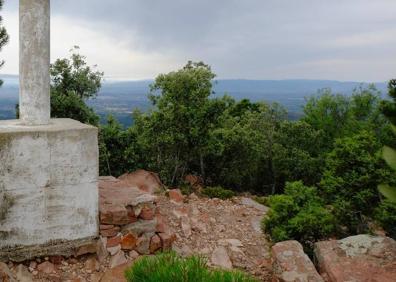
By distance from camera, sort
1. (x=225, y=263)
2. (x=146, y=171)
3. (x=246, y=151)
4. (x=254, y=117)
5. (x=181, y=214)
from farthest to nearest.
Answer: (x=254, y=117), (x=246, y=151), (x=146, y=171), (x=181, y=214), (x=225, y=263)

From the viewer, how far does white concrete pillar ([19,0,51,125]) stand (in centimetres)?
903

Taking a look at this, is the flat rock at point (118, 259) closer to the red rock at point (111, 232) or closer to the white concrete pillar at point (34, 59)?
the red rock at point (111, 232)

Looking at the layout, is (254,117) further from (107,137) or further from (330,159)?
(330,159)

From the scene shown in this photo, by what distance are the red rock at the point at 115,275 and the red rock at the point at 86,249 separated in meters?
0.58

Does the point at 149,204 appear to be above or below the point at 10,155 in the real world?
below

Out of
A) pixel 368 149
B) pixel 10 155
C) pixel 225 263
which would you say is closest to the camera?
pixel 10 155

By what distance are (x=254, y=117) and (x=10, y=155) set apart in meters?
17.6

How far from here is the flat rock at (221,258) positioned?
10188mm

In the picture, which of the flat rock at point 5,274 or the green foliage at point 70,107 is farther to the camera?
the green foliage at point 70,107

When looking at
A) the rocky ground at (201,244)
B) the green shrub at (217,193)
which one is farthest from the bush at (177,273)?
the green shrub at (217,193)

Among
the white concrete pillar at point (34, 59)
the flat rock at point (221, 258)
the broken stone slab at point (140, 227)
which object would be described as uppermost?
the white concrete pillar at point (34, 59)

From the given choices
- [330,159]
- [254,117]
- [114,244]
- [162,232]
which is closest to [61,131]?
[114,244]

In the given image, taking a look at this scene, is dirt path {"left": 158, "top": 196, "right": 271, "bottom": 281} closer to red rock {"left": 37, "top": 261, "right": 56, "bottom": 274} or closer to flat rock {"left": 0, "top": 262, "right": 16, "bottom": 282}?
red rock {"left": 37, "top": 261, "right": 56, "bottom": 274}

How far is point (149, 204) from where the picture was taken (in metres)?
10.4
